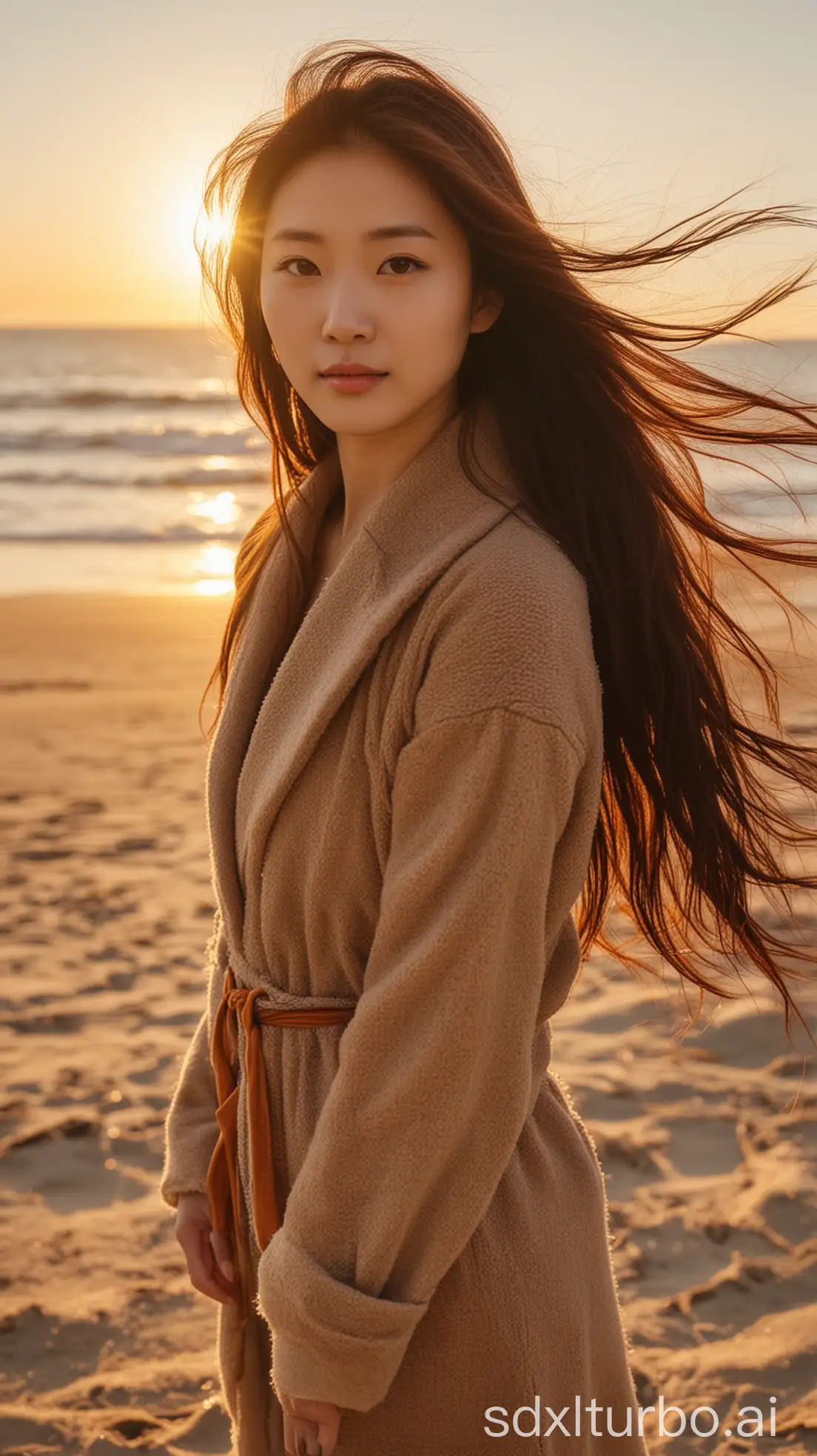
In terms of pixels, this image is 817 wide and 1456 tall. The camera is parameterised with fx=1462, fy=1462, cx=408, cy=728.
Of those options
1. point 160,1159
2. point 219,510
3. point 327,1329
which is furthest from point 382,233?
point 219,510

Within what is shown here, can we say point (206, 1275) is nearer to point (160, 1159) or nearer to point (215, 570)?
point (160, 1159)

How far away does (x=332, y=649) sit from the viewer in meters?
1.57

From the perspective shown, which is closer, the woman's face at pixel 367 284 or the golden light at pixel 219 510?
the woman's face at pixel 367 284

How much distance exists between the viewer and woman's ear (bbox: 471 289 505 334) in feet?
5.42

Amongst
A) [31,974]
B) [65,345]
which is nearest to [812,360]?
[65,345]

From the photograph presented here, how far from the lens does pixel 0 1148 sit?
3.55 meters

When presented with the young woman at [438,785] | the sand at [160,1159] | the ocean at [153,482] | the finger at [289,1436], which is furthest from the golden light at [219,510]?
the finger at [289,1436]

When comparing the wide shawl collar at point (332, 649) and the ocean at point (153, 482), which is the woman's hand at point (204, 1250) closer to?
the wide shawl collar at point (332, 649)

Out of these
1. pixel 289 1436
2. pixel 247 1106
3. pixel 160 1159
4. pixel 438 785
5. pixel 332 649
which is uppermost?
pixel 332 649

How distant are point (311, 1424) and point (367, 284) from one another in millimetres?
1187

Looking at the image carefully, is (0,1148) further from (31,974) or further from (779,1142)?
(779,1142)

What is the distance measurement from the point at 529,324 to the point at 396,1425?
3.97 feet

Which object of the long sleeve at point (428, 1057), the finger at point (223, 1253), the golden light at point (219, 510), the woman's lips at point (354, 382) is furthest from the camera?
the golden light at point (219, 510)

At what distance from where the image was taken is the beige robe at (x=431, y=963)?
1353mm
